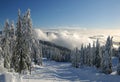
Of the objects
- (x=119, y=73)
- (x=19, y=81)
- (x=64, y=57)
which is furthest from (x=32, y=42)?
(x=64, y=57)

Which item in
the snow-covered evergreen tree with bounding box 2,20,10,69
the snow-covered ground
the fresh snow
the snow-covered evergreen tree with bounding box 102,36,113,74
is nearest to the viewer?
the fresh snow

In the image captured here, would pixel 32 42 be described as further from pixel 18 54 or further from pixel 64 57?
pixel 64 57

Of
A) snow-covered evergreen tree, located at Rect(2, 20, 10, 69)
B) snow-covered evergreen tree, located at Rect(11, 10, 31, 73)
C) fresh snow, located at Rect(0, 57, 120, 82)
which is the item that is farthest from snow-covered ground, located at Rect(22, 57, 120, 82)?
snow-covered evergreen tree, located at Rect(2, 20, 10, 69)

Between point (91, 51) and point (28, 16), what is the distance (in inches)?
3050

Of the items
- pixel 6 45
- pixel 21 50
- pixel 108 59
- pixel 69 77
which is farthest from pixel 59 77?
pixel 108 59

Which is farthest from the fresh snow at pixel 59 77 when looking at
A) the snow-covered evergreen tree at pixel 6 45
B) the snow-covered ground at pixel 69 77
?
the snow-covered evergreen tree at pixel 6 45

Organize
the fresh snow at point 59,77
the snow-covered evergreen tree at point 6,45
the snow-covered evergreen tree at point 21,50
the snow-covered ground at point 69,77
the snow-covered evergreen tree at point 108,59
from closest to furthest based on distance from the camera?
the fresh snow at point 59,77 → the snow-covered evergreen tree at point 21,50 → the snow-covered ground at point 69,77 → the snow-covered evergreen tree at point 6,45 → the snow-covered evergreen tree at point 108,59

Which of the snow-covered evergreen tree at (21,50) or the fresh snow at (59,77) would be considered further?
the snow-covered evergreen tree at (21,50)

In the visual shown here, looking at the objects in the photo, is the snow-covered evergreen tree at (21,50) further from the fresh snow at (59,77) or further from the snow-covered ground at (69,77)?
the snow-covered ground at (69,77)

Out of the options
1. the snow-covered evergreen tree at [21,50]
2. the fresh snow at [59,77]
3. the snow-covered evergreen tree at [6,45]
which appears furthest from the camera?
the snow-covered evergreen tree at [6,45]

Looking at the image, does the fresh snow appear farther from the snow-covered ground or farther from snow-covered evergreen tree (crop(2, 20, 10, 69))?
snow-covered evergreen tree (crop(2, 20, 10, 69))

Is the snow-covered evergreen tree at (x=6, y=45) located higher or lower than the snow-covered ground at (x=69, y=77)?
higher

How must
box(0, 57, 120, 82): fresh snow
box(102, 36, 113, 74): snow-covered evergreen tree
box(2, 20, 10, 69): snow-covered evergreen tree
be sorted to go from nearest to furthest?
box(0, 57, 120, 82): fresh snow → box(2, 20, 10, 69): snow-covered evergreen tree → box(102, 36, 113, 74): snow-covered evergreen tree

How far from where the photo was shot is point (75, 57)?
112750 millimetres
